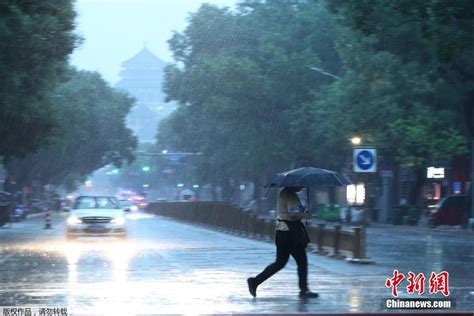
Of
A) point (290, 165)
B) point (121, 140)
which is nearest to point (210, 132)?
point (290, 165)

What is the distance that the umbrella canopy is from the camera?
16.5 metres

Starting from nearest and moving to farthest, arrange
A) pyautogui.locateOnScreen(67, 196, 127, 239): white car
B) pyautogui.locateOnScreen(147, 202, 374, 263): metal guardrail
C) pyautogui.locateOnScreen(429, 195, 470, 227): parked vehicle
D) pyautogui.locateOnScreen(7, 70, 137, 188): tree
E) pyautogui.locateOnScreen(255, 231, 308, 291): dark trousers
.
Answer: pyautogui.locateOnScreen(255, 231, 308, 291): dark trousers, pyautogui.locateOnScreen(147, 202, 374, 263): metal guardrail, pyautogui.locateOnScreen(67, 196, 127, 239): white car, pyautogui.locateOnScreen(429, 195, 470, 227): parked vehicle, pyautogui.locateOnScreen(7, 70, 137, 188): tree

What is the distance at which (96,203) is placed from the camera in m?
33.4

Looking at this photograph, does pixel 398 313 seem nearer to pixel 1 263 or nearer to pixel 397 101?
pixel 1 263

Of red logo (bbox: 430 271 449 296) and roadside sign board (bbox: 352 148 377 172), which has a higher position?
roadside sign board (bbox: 352 148 377 172)

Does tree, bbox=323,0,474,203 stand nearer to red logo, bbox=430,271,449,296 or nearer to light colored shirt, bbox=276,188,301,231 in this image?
light colored shirt, bbox=276,188,301,231

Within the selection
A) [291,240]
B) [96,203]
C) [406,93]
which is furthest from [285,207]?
[406,93]

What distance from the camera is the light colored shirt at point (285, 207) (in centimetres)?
1489

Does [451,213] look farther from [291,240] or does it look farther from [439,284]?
[291,240]

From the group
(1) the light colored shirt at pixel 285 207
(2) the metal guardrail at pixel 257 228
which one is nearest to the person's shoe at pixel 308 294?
(1) the light colored shirt at pixel 285 207

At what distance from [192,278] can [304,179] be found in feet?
9.26

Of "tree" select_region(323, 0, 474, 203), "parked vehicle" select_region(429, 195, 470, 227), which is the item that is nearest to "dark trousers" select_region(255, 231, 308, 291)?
"tree" select_region(323, 0, 474, 203)

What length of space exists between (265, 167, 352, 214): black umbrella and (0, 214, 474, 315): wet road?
169 centimetres

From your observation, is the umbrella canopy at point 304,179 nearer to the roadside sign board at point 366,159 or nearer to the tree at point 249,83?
the roadside sign board at point 366,159
